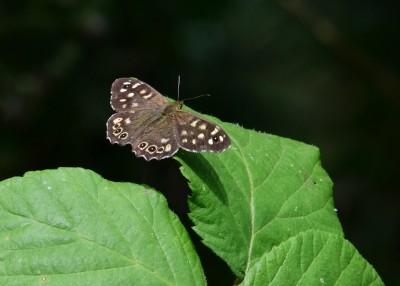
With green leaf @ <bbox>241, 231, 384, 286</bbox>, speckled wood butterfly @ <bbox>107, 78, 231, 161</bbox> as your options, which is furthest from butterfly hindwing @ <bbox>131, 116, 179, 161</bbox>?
green leaf @ <bbox>241, 231, 384, 286</bbox>

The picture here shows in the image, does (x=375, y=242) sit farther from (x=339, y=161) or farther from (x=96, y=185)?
(x=96, y=185)

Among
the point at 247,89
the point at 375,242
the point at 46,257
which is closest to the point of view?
the point at 46,257

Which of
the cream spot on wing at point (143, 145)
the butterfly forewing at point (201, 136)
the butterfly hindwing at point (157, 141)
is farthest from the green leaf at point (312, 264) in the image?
the cream spot on wing at point (143, 145)

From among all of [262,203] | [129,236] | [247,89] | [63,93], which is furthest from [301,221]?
[247,89]

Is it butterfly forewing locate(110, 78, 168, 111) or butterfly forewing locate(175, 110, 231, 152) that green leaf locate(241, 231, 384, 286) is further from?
Result: butterfly forewing locate(110, 78, 168, 111)

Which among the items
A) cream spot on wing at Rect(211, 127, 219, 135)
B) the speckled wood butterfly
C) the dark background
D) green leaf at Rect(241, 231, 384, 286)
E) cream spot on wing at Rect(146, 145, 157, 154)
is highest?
cream spot on wing at Rect(211, 127, 219, 135)
